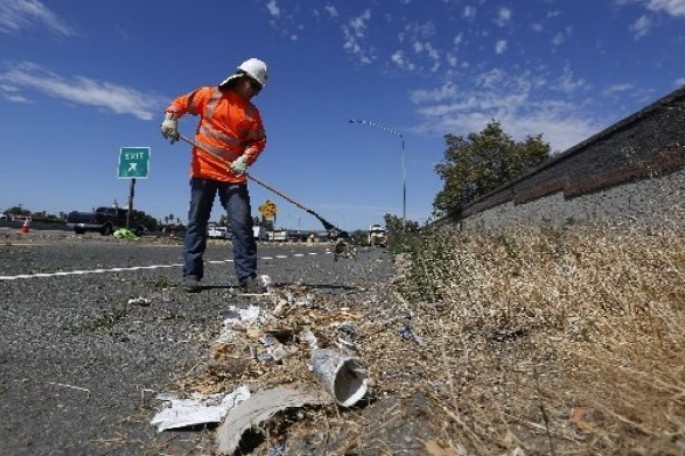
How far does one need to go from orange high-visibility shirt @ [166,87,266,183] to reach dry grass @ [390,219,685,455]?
2193mm

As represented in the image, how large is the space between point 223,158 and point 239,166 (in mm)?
199

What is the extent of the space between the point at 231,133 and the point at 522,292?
3149mm

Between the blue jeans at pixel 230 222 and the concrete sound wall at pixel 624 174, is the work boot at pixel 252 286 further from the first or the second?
the concrete sound wall at pixel 624 174

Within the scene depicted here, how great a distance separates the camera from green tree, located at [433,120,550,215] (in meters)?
39.8

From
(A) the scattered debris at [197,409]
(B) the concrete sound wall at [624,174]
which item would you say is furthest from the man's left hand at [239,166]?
(B) the concrete sound wall at [624,174]

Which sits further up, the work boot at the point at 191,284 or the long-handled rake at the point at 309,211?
the long-handled rake at the point at 309,211

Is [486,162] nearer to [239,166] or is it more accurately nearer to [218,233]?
[218,233]

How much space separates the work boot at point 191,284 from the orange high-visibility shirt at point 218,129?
980mm

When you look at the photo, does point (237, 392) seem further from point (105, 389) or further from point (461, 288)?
point (461, 288)

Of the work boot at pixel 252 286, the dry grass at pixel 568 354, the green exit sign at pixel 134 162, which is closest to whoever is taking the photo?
the dry grass at pixel 568 354

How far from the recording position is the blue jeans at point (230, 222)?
5.39 meters

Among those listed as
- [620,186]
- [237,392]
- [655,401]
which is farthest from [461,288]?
[620,186]

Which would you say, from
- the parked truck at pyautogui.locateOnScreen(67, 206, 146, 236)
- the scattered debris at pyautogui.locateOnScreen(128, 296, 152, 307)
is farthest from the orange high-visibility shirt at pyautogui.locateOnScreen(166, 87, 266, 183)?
the parked truck at pyautogui.locateOnScreen(67, 206, 146, 236)

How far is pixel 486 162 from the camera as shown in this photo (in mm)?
40531
